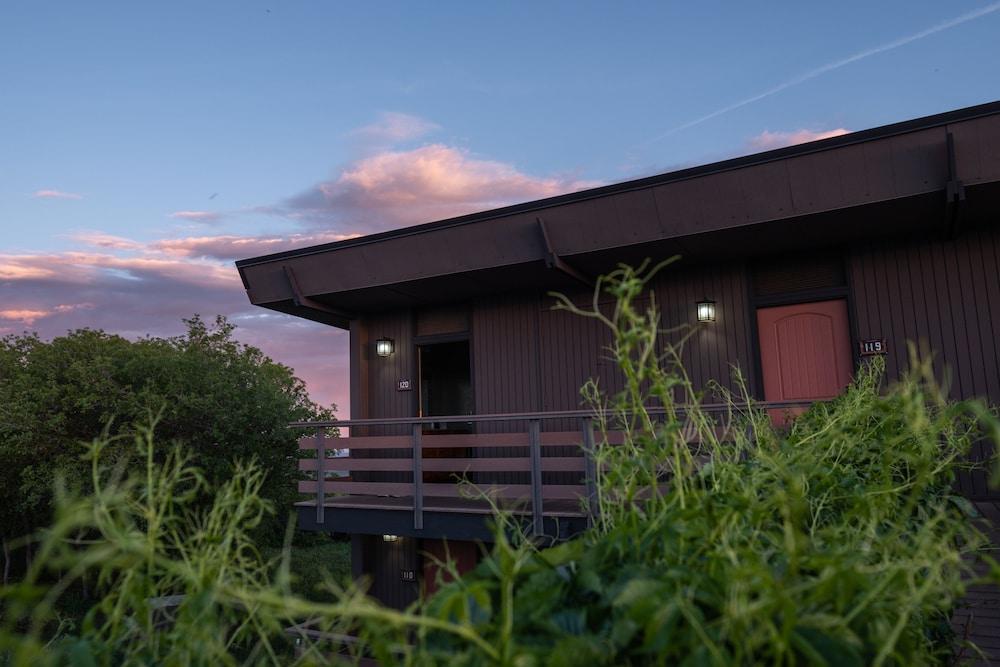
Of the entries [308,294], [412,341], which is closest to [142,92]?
[308,294]

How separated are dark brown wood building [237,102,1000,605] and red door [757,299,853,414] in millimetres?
15

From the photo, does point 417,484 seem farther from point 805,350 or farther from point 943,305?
point 943,305

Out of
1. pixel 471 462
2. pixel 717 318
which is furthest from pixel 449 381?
pixel 471 462

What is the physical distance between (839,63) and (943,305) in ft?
18.1

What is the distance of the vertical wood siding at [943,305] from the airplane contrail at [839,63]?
444 cm

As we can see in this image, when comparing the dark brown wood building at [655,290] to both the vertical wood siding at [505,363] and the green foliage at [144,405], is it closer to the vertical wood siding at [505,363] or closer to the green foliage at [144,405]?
the vertical wood siding at [505,363]

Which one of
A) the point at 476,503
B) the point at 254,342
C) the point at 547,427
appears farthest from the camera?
the point at 254,342

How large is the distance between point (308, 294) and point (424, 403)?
7.31 ft

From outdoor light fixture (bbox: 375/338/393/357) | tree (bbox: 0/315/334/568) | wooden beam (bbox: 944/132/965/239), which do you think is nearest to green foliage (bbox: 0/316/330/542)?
tree (bbox: 0/315/334/568)

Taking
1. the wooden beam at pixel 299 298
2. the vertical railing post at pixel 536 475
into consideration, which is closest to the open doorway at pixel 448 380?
the wooden beam at pixel 299 298

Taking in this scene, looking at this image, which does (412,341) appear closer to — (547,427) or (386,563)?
(547,427)

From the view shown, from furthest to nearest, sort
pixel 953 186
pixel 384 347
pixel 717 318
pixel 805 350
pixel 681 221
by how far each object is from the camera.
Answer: pixel 384 347
pixel 717 318
pixel 805 350
pixel 681 221
pixel 953 186

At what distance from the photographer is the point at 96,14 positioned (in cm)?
1095

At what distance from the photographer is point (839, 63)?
10008 millimetres
